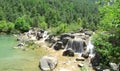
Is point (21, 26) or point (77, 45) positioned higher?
point (77, 45)

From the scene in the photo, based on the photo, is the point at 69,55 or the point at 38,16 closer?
the point at 69,55

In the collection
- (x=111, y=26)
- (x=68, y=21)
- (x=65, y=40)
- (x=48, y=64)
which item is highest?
(x=111, y=26)

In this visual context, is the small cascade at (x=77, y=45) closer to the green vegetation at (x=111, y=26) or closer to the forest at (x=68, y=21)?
the forest at (x=68, y=21)

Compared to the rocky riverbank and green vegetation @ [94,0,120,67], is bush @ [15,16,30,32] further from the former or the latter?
green vegetation @ [94,0,120,67]

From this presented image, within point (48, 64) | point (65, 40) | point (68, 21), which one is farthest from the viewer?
point (68, 21)

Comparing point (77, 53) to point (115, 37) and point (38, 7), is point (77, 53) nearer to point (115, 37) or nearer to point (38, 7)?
point (115, 37)

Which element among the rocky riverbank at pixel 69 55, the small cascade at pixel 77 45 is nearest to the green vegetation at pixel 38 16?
the rocky riverbank at pixel 69 55

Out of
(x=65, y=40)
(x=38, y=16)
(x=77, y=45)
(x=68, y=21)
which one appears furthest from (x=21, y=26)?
Result: (x=77, y=45)

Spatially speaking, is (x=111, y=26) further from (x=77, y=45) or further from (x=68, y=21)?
(x=68, y=21)

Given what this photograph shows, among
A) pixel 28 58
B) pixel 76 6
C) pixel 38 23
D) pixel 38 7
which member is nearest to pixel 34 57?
pixel 28 58
